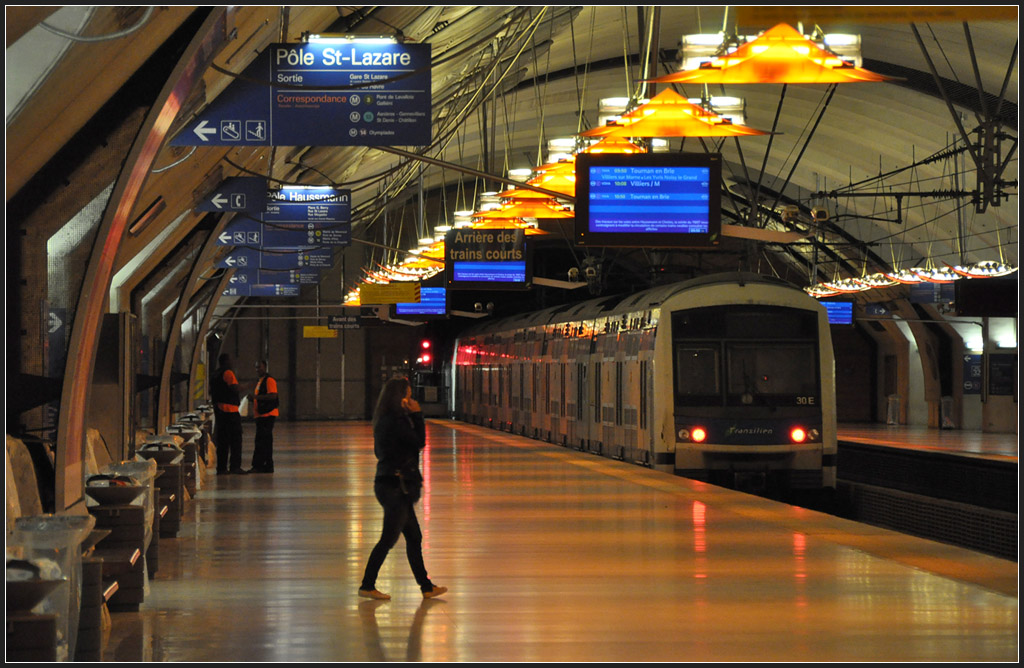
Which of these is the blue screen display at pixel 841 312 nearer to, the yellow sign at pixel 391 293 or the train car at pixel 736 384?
the yellow sign at pixel 391 293

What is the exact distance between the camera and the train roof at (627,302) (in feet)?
64.9

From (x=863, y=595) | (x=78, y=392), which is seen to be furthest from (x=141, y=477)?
(x=863, y=595)

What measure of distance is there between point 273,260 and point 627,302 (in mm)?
6503

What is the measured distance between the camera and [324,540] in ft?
38.7

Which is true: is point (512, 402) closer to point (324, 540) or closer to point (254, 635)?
point (324, 540)

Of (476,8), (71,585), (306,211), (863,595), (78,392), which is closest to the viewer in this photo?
(71,585)

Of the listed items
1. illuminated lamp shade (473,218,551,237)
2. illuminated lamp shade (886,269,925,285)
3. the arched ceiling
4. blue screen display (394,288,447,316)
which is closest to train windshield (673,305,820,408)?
the arched ceiling

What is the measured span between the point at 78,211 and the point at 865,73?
4.96 meters

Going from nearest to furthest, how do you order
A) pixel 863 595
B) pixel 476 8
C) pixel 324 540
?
pixel 863 595, pixel 324 540, pixel 476 8

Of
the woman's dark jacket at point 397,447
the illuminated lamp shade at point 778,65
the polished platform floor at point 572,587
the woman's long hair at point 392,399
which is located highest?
the illuminated lamp shade at point 778,65

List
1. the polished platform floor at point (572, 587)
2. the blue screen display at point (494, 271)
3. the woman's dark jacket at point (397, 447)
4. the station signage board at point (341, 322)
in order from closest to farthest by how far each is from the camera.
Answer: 1. the polished platform floor at point (572, 587)
2. the woman's dark jacket at point (397, 447)
3. the blue screen display at point (494, 271)
4. the station signage board at point (341, 322)

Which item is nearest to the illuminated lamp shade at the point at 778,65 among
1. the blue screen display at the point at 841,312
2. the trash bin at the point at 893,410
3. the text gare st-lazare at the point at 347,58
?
the text gare st-lazare at the point at 347,58

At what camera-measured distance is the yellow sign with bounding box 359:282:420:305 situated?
31.5 m

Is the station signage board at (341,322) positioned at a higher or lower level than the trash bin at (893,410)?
higher
